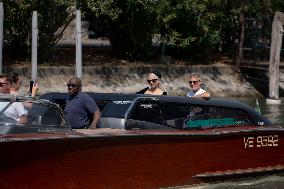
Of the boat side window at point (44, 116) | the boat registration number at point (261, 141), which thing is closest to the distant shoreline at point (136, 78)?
the boat registration number at point (261, 141)

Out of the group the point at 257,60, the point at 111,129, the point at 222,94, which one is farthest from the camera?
the point at 257,60

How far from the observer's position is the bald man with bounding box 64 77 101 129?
31.4 ft

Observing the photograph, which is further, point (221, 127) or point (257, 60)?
point (257, 60)

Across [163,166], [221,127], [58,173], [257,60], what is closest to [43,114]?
[58,173]

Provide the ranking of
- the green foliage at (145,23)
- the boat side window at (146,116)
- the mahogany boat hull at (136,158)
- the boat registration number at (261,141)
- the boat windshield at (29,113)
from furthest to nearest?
the green foliage at (145,23), the boat registration number at (261,141), the boat side window at (146,116), the boat windshield at (29,113), the mahogany boat hull at (136,158)

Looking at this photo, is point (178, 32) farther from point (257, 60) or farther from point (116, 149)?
point (116, 149)

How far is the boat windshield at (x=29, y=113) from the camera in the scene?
28.3 ft

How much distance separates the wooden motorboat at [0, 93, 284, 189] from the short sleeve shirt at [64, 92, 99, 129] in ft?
1.04

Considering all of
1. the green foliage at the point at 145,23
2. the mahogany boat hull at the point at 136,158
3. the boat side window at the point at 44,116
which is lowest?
the mahogany boat hull at the point at 136,158

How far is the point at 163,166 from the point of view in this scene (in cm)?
971

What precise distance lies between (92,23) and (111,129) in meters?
19.2

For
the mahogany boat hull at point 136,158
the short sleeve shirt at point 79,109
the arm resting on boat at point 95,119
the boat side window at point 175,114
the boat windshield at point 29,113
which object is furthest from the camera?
the boat side window at point 175,114

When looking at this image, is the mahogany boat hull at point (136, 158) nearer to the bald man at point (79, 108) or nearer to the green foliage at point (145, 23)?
the bald man at point (79, 108)

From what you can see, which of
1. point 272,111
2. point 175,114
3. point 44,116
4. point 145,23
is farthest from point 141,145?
point 145,23
